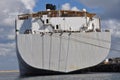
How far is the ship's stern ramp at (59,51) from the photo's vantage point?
A: 142ft

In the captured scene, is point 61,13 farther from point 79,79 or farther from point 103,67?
point 103,67

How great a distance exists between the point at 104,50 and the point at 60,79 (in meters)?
8.82

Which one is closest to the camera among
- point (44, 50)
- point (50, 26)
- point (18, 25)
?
point (44, 50)

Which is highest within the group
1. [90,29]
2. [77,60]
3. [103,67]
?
[90,29]

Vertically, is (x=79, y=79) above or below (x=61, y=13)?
below

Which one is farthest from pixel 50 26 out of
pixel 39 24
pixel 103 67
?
pixel 103 67

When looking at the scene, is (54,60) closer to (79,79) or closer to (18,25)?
(79,79)

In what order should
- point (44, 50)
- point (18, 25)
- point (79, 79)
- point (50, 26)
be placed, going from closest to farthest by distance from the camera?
point (79, 79) < point (44, 50) < point (50, 26) < point (18, 25)

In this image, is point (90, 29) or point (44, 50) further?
point (90, 29)

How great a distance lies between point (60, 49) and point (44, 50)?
5.88 feet

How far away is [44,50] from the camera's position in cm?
4328

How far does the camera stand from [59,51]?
43375 millimetres

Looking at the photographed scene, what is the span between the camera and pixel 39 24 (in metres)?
47.3

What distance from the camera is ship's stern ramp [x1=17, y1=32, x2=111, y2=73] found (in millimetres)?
43219
